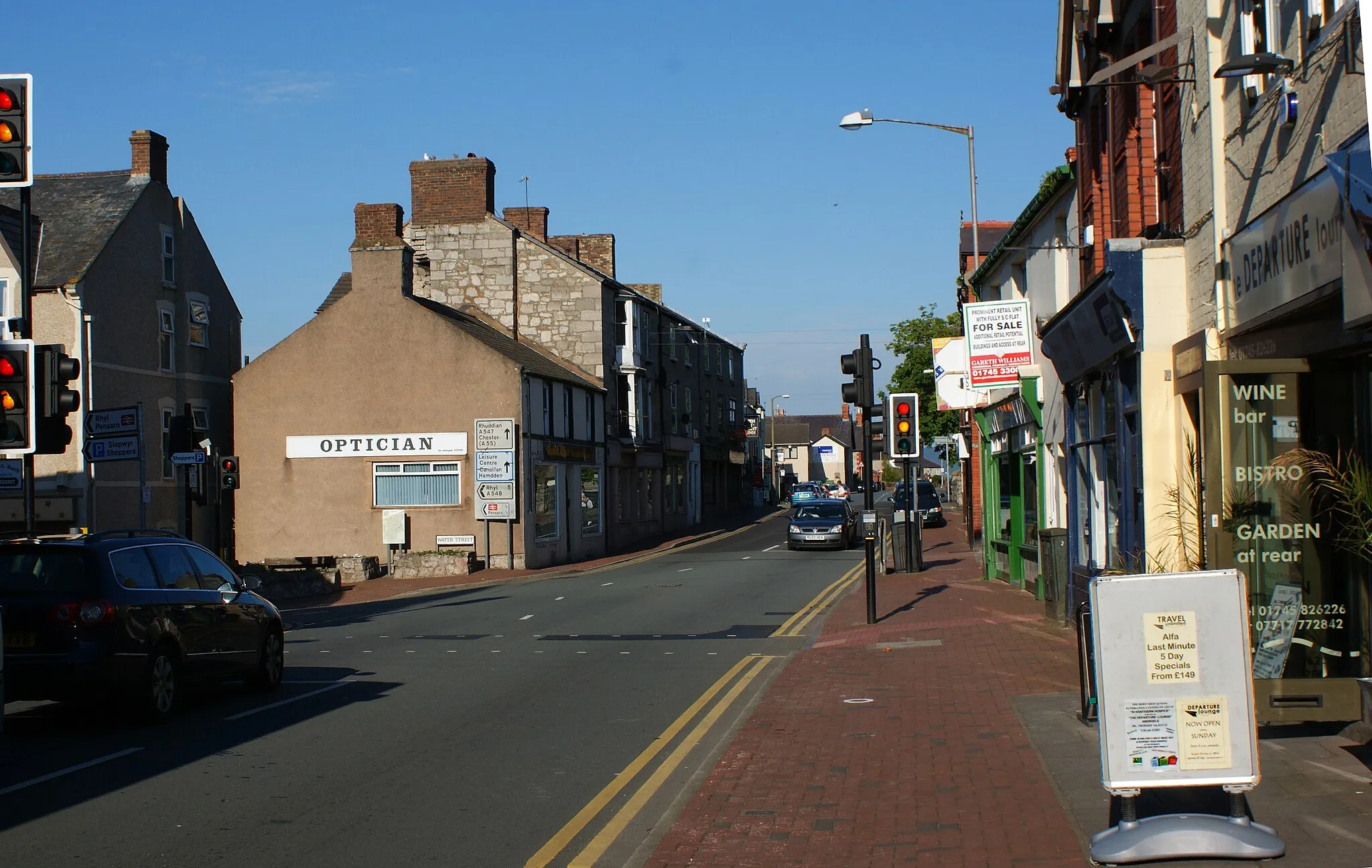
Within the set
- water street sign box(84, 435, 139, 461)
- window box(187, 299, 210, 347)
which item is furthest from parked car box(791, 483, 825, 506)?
water street sign box(84, 435, 139, 461)

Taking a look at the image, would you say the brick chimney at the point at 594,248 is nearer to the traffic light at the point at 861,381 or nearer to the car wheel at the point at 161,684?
the traffic light at the point at 861,381

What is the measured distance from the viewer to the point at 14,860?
21.2ft

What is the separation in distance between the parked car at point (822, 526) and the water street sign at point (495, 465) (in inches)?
404

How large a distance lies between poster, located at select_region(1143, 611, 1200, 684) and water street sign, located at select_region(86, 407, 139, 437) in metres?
15.8

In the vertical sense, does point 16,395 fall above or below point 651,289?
below

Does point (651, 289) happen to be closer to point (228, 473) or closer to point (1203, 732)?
point (228, 473)

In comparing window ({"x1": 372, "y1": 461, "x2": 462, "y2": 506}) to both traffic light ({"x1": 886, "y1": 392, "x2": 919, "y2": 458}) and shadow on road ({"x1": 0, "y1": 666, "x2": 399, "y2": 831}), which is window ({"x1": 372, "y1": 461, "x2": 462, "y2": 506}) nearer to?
traffic light ({"x1": 886, "y1": 392, "x2": 919, "y2": 458})

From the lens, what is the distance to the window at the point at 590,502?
42.1 metres

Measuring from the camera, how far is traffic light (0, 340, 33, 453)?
12516mm

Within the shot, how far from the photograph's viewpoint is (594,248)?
178ft

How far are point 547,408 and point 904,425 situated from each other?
797 inches

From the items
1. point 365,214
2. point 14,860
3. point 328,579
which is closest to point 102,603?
point 14,860

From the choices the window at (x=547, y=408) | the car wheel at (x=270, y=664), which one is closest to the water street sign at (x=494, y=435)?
the window at (x=547, y=408)

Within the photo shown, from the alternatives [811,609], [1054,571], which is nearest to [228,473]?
[811,609]
